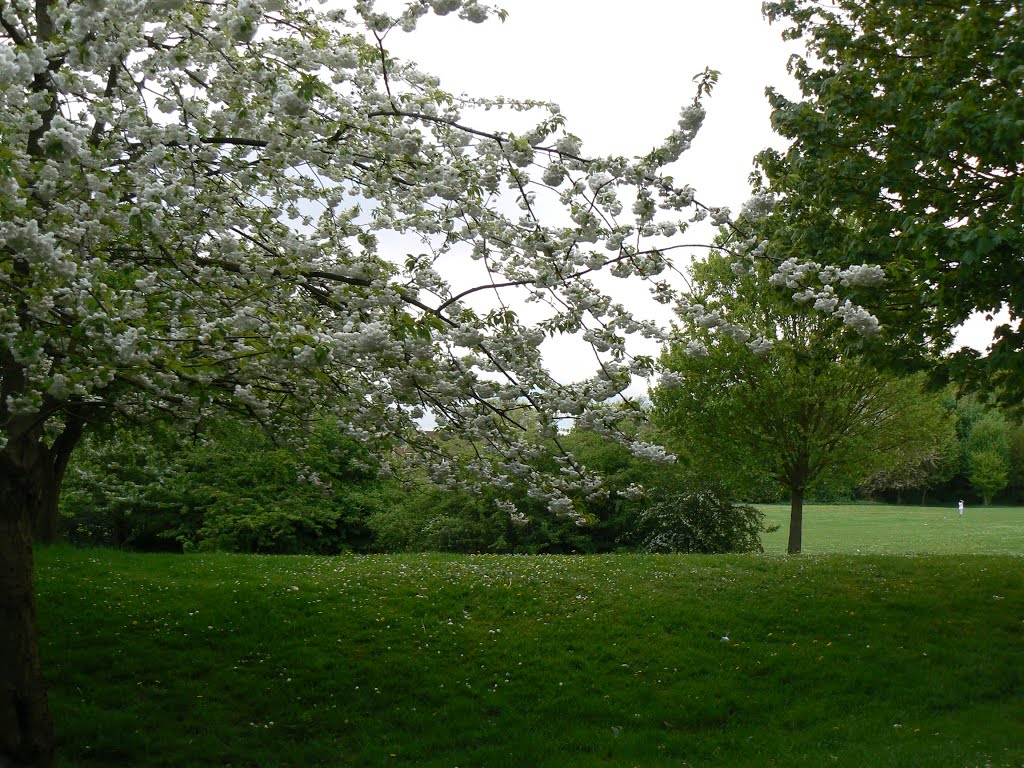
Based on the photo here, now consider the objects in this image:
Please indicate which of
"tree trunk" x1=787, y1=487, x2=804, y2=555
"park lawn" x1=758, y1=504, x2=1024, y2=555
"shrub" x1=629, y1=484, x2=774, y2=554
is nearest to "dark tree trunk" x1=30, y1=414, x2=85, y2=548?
"shrub" x1=629, y1=484, x2=774, y2=554

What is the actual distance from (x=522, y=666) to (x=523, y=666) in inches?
0.5

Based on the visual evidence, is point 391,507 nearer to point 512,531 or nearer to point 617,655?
point 512,531

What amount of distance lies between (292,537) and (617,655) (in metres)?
13.2

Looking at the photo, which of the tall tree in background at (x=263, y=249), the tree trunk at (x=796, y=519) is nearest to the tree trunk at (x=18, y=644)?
the tall tree in background at (x=263, y=249)

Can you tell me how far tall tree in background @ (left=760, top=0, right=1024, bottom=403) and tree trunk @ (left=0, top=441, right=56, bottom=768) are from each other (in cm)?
730

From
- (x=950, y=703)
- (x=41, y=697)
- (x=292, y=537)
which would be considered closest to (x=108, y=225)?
(x=41, y=697)

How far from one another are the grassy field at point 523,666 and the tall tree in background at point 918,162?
3.71 m

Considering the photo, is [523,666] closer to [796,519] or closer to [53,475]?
[53,475]

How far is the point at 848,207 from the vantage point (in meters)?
9.99

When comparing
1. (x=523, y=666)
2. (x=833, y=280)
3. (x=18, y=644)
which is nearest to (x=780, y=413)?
(x=523, y=666)

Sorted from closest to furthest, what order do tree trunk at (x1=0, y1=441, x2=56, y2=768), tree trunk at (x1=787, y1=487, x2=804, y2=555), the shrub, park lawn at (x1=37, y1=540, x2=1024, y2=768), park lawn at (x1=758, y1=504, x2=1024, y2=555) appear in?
tree trunk at (x1=0, y1=441, x2=56, y2=768)
park lawn at (x1=37, y1=540, x2=1024, y2=768)
tree trunk at (x1=787, y1=487, x2=804, y2=555)
the shrub
park lawn at (x1=758, y1=504, x2=1024, y2=555)

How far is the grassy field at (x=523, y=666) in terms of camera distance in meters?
7.49

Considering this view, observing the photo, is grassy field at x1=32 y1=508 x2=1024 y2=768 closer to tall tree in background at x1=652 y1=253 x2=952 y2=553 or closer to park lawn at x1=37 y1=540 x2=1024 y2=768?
park lawn at x1=37 y1=540 x2=1024 y2=768

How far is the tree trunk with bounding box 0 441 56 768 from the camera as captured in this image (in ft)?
20.0
